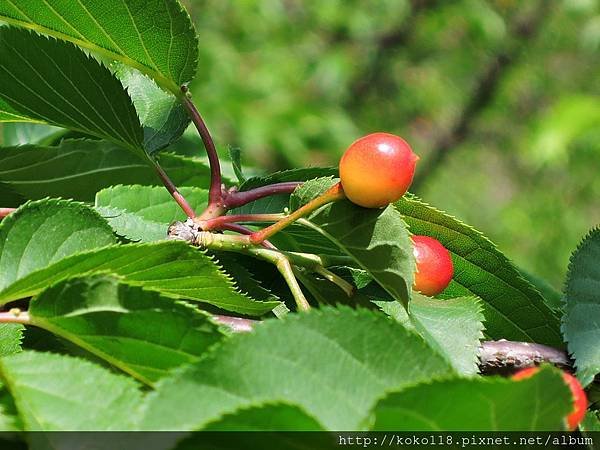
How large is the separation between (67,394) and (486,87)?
4.92 metres

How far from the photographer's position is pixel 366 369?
60 centimetres

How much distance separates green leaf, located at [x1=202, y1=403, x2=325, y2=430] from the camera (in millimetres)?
517

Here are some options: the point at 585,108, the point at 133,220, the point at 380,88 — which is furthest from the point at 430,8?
the point at 133,220

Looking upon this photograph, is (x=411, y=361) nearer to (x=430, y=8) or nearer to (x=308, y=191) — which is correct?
(x=308, y=191)

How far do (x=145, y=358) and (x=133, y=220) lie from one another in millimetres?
331

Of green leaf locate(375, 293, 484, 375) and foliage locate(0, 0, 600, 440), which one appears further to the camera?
green leaf locate(375, 293, 484, 375)

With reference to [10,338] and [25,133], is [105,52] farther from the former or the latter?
[25,133]

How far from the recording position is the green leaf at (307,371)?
0.55 meters

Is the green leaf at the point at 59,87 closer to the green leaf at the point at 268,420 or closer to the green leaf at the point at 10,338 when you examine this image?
the green leaf at the point at 10,338

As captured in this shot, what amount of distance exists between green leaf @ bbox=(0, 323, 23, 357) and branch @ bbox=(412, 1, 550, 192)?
4.49 m

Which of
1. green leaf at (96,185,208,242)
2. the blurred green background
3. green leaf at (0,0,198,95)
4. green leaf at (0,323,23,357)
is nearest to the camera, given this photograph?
green leaf at (0,323,23,357)

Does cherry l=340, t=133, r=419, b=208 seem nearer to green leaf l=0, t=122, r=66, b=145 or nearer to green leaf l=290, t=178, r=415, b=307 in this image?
green leaf l=290, t=178, r=415, b=307

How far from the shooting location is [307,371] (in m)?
0.58

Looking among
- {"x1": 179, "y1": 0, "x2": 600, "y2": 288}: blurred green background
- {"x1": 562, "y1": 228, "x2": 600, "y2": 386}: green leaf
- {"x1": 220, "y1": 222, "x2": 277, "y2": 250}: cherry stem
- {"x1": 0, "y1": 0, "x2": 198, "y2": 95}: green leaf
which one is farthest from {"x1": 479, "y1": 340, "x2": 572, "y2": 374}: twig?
{"x1": 179, "y1": 0, "x2": 600, "y2": 288}: blurred green background
